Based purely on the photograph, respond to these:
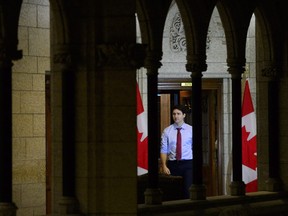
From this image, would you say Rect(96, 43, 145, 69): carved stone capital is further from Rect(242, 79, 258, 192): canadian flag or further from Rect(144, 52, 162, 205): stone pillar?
Rect(242, 79, 258, 192): canadian flag

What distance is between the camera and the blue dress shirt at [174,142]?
870 cm

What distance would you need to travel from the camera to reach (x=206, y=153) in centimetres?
1026

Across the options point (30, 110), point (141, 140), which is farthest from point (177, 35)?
point (30, 110)

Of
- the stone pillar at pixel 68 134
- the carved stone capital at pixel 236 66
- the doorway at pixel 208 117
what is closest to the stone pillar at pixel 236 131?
the carved stone capital at pixel 236 66

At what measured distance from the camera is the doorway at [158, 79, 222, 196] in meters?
10.0

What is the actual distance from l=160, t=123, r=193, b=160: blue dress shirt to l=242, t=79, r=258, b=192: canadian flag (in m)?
0.68

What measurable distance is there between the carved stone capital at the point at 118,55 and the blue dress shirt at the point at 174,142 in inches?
98.7

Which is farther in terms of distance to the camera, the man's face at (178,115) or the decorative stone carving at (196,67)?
the man's face at (178,115)

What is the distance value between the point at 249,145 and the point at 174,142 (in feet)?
2.75

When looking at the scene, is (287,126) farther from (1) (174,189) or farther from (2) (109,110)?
(2) (109,110)

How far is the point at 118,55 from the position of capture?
6238 mm

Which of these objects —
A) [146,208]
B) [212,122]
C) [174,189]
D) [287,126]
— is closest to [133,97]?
[146,208]

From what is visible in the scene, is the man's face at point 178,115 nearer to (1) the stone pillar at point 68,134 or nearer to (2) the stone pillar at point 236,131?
(2) the stone pillar at point 236,131

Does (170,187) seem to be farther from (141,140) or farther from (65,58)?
(65,58)
